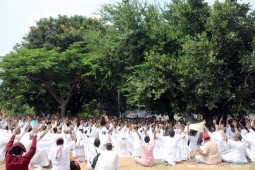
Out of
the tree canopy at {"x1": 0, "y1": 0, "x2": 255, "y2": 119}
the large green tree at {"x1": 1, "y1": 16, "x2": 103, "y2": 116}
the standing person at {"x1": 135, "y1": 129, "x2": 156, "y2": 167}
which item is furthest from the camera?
the large green tree at {"x1": 1, "y1": 16, "x2": 103, "y2": 116}

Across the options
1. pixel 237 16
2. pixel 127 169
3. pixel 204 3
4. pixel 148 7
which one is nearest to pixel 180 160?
pixel 127 169

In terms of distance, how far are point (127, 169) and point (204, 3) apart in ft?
41.3

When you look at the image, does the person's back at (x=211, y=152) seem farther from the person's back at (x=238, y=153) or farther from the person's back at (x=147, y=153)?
the person's back at (x=147, y=153)

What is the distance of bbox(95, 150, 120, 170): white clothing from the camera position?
23.6 feet

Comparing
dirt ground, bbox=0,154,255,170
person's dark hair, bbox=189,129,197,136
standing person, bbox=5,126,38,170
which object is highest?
person's dark hair, bbox=189,129,197,136

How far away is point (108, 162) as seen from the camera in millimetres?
7215

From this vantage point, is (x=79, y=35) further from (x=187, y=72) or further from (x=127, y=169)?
(x=127, y=169)

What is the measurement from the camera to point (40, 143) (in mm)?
12109

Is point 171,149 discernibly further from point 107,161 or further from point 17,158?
point 17,158

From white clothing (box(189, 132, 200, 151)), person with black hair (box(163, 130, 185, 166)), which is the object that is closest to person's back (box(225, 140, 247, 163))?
person with black hair (box(163, 130, 185, 166))

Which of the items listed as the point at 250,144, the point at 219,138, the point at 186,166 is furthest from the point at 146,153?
the point at 250,144

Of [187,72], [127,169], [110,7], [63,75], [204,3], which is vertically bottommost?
[127,169]

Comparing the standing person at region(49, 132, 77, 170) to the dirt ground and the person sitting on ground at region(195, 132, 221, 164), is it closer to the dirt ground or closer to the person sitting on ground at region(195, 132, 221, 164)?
the dirt ground

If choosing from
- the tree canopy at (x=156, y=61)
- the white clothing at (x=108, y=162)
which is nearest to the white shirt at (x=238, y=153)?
the tree canopy at (x=156, y=61)
